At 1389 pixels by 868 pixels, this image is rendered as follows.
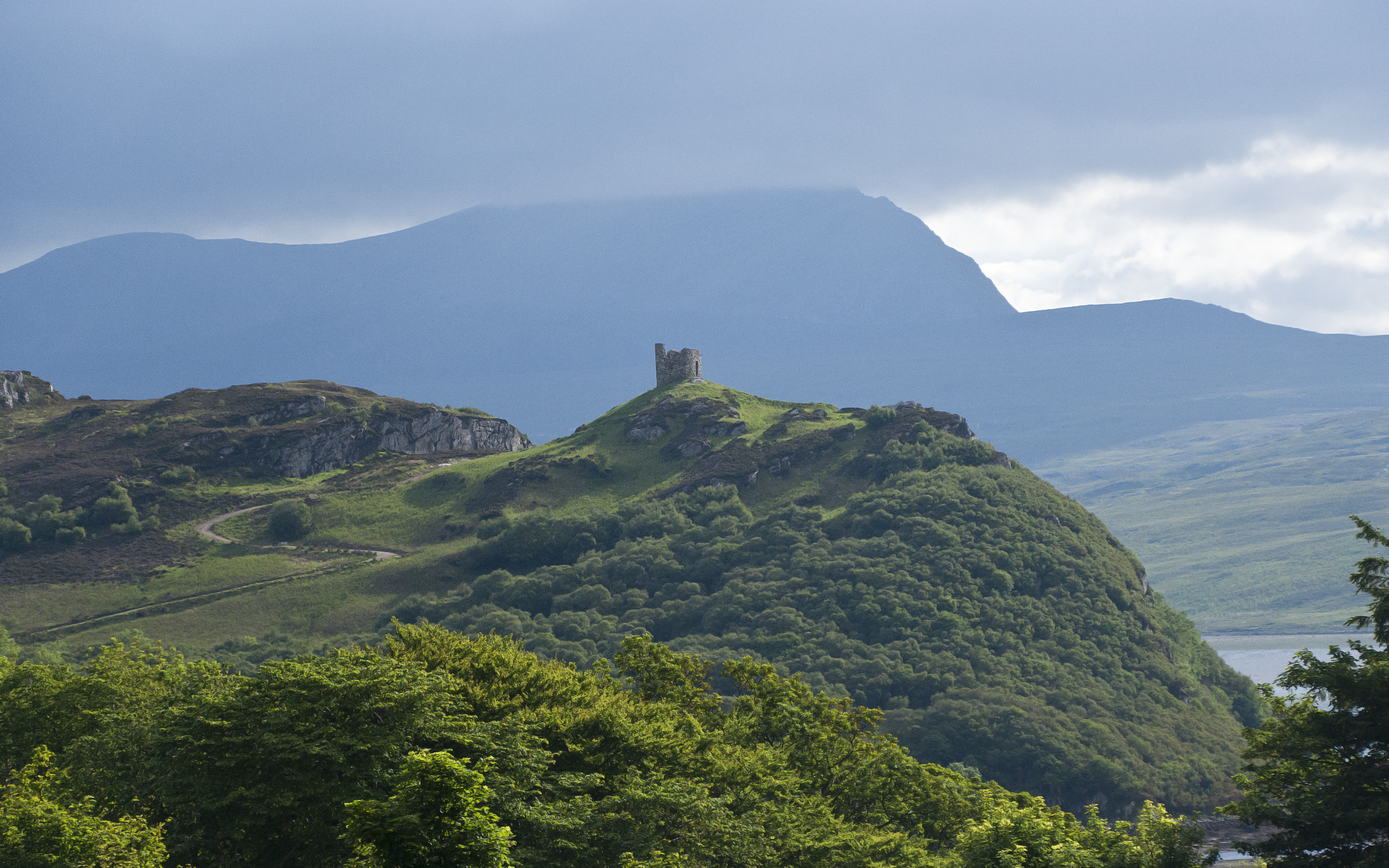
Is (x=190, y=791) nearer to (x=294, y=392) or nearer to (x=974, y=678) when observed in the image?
(x=974, y=678)

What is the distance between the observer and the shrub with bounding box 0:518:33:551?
14425cm

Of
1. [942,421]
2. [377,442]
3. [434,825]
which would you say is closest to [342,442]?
[377,442]

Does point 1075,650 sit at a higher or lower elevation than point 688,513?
lower

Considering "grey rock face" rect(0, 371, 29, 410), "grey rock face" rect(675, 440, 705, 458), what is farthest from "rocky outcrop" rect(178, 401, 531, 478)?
"grey rock face" rect(675, 440, 705, 458)

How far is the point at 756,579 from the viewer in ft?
464

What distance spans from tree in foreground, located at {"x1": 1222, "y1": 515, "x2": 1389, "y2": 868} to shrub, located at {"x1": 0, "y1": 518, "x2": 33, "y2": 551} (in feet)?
495

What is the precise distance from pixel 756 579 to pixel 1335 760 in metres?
109

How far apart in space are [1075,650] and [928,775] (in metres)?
85.4

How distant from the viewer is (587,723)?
39000 millimetres

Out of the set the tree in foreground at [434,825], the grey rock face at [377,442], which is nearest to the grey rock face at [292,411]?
the grey rock face at [377,442]

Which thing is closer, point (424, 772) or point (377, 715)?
point (424, 772)

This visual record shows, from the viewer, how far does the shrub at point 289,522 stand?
493 ft

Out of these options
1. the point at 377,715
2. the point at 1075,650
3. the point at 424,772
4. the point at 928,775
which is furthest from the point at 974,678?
the point at 424,772

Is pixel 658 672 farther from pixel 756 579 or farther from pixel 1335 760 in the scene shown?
pixel 756 579
